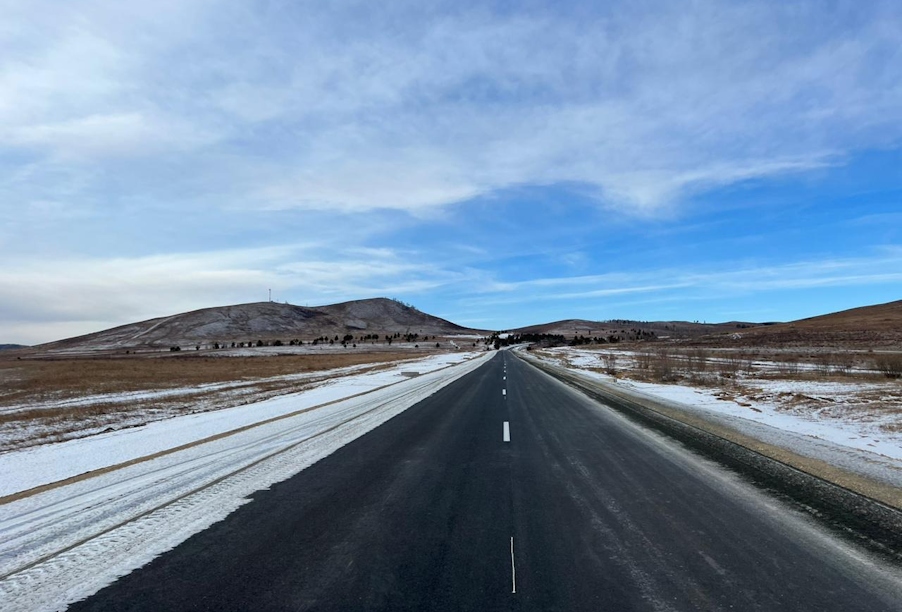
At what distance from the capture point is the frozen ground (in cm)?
915

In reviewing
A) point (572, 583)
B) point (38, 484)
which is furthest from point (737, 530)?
point (38, 484)

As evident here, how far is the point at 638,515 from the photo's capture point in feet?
19.4

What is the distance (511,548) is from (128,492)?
5.41 meters

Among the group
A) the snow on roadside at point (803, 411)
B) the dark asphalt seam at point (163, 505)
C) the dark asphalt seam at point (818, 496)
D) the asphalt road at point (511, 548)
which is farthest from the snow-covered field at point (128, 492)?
the snow on roadside at point (803, 411)

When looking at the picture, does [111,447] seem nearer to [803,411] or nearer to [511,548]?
[511,548]

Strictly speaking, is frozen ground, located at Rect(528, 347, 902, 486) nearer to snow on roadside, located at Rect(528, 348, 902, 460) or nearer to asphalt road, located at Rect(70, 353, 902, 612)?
snow on roadside, located at Rect(528, 348, 902, 460)

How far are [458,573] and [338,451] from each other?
18.9 feet

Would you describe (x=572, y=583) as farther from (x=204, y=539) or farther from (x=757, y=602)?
(x=204, y=539)

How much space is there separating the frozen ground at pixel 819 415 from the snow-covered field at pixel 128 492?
30.1ft

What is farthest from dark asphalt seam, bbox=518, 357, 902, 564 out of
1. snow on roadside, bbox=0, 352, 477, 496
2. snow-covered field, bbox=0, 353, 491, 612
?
snow on roadside, bbox=0, 352, 477, 496

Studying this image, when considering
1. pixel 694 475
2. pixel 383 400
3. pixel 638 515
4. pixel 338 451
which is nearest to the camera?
pixel 638 515

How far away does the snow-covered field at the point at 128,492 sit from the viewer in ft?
14.7

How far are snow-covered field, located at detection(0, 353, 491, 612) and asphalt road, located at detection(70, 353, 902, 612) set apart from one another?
0.40m

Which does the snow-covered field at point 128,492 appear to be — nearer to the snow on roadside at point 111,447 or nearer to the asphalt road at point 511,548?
the snow on roadside at point 111,447
